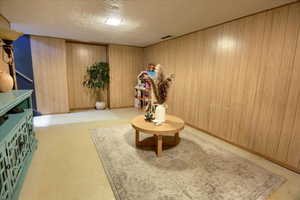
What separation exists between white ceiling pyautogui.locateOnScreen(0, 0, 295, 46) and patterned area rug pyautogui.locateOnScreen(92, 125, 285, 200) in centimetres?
225

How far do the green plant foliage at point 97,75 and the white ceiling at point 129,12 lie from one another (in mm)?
1903

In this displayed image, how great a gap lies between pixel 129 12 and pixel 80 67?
11.3 ft

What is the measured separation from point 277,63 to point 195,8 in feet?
4.75

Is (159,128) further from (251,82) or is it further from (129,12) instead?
(129,12)

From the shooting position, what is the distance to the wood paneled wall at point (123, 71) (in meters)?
5.45

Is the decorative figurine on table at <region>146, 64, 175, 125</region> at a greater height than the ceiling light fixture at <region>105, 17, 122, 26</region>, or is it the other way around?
the ceiling light fixture at <region>105, 17, 122, 26</region>

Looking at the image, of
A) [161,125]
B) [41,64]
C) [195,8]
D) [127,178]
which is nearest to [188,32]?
[195,8]

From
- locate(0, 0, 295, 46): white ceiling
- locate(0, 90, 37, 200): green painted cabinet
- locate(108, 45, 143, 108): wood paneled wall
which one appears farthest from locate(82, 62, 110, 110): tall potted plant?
locate(0, 90, 37, 200): green painted cabinet

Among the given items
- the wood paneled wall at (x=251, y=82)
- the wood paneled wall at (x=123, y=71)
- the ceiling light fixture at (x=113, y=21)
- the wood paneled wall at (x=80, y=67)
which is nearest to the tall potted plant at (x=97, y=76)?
the wood paneled wall at (x=80, y=67)

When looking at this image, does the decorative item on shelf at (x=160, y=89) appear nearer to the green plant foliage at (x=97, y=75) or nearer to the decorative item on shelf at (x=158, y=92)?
the decorative item on shelf at (x=158, y=92)

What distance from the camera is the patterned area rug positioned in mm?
1649

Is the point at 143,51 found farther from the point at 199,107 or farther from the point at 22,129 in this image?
the point at 22,129

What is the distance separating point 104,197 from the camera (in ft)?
5.26

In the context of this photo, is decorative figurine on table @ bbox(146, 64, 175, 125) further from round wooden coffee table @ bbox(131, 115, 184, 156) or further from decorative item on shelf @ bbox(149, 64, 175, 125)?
round wooden coffee table @ bbox(131, 115, 184, 156)
